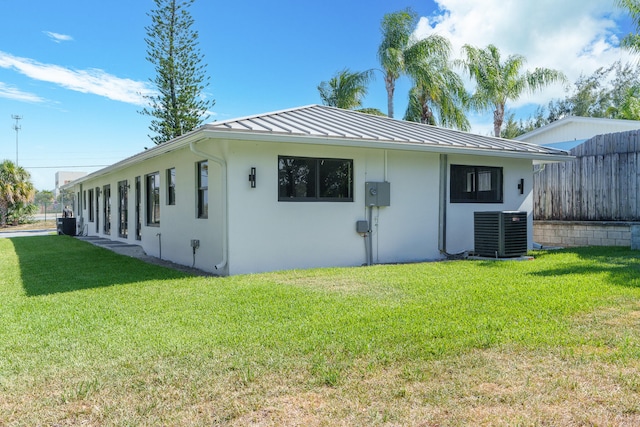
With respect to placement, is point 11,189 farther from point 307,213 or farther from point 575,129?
point 575,129

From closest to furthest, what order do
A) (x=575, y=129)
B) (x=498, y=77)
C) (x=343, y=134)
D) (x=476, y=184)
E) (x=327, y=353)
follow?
(x=327, y=353)
(x=343, y=134)
(x=476, y=184)
(x=575, y=129)
(x=498, y=77)

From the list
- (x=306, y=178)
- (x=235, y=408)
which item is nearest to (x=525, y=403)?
(x=235, y=408)

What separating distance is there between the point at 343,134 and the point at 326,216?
1590 mm

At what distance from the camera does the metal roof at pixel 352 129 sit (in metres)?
8.04

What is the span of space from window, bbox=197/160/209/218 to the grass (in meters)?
2.67

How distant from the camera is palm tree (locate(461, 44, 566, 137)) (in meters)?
21.4

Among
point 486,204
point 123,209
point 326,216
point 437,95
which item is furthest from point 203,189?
point 437,95

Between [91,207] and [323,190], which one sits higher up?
[323,190]

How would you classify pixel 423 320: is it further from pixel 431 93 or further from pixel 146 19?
pixel 146 19

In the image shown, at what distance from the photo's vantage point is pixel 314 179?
8.78 m

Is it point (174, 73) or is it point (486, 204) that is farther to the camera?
point (174, 73)

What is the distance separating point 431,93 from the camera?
20594 millimetres

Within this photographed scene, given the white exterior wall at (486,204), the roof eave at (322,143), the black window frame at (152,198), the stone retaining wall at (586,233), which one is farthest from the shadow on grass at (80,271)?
the stone retaining wall at (586,233)

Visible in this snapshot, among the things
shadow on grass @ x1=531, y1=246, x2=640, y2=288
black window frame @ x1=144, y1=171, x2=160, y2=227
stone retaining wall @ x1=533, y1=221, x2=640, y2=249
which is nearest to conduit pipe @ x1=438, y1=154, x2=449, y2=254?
shadow on grass @ x1=531, y1=246, x2=640, y2=288
